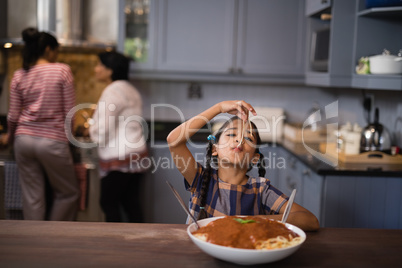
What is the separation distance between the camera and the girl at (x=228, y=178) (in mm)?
1570

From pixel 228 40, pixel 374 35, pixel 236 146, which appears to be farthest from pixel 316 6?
pixel 236 146

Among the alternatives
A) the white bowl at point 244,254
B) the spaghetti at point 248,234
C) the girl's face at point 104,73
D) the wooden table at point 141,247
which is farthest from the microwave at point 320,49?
the white bowl at point 244,254

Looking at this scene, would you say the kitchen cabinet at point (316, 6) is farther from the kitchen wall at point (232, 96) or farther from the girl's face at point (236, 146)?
the girl's face at point (236, 146)

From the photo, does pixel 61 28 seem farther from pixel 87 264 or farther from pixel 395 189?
pixel 87 264

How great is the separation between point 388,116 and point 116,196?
184cm

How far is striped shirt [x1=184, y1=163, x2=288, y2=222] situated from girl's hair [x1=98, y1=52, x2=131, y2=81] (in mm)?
1649

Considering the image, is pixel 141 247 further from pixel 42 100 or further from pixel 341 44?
pixel 341 44

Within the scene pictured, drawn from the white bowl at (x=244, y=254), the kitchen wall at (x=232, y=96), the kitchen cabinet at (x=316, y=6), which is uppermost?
the kitchen cabinet at (x=316, y=6)

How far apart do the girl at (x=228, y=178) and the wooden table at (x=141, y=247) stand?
0.67ft

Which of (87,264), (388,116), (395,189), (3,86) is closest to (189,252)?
(87,264)

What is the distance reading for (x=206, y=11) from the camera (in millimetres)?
3664

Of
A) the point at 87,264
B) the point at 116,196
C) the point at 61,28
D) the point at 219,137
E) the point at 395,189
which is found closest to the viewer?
the point at 87,264

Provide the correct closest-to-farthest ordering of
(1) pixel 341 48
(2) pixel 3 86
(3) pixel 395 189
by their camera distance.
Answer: (3) pixel 395 189 → (1) pixel 341 48 → (2) pixel 3 86

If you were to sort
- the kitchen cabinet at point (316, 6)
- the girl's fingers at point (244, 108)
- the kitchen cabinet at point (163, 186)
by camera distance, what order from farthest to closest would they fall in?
the kitchen cabinet at point (163, 186), the kitchen cabinet at point (316, 6), the girl's fingers at point (244, 108)
